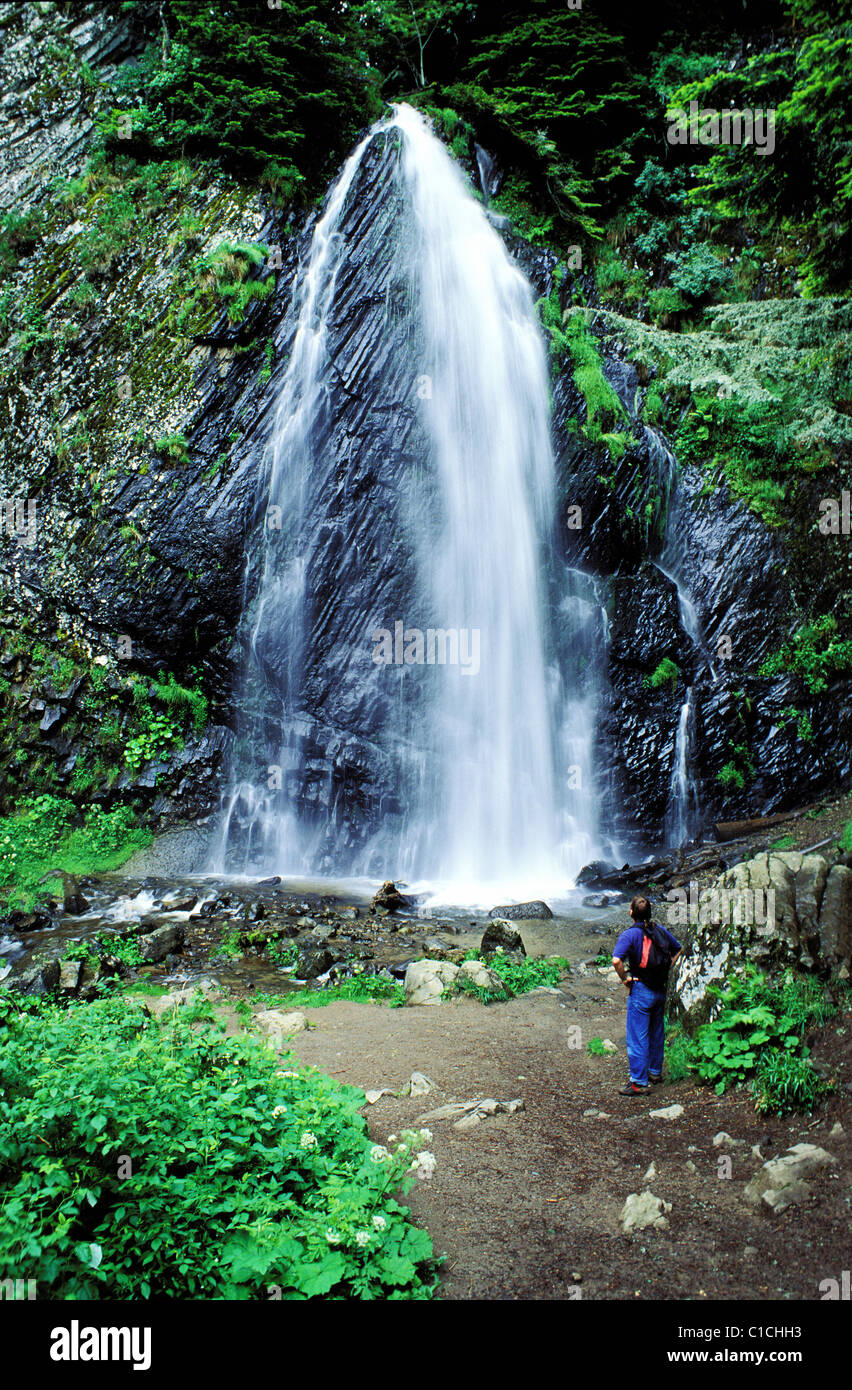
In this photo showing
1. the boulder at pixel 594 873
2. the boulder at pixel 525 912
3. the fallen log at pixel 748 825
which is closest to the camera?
the boulder at pixel 525 912

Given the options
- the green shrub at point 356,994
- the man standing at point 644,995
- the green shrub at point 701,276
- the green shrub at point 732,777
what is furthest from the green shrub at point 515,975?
the green shrub at point 701,276

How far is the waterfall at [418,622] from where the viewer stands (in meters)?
14.0

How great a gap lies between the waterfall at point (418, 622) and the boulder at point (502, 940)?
4547 mm

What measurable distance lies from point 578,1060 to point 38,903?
27.5ft

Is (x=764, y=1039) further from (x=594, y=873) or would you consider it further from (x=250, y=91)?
(x=250, y=91)

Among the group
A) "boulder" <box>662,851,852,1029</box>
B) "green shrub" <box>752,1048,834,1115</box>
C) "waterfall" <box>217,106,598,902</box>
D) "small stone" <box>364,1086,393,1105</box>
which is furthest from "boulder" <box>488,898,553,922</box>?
"green shrub" <box>752,1048,834,1115</box>

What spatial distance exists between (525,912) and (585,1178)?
6488mm

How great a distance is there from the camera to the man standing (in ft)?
16.1

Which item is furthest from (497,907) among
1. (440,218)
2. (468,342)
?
(440,218)

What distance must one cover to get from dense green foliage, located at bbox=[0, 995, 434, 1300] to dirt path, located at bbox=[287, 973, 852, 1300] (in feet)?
1.34

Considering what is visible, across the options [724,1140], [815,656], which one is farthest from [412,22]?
[724,1140]

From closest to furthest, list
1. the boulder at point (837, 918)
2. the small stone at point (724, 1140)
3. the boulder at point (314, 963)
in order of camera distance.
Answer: the small stone at point (724, 1140), the boulder at point (837, 918), the boulder at point (314, 963)

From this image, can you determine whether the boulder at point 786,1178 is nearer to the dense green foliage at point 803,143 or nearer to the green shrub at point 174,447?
the dense green foliage at point 803,143
